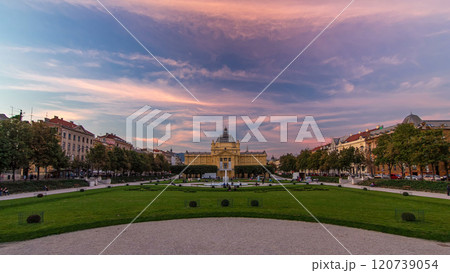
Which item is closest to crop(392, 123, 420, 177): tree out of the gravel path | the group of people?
the gravel path

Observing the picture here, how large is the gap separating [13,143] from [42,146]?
6957 mm

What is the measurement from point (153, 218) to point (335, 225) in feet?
38.5

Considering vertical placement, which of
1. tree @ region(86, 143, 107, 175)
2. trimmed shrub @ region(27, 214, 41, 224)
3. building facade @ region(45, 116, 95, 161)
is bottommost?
trimmed shrub @ region(27, 214, 41, 224)

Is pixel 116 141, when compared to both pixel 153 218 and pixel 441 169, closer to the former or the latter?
pixel 153 218

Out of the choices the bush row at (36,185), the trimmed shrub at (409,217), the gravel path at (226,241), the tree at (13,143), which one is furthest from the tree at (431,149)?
the tree at (13,143)

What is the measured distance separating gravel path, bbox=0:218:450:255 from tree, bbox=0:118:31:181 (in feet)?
108

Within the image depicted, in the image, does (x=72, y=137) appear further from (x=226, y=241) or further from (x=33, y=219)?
(x=226, y=241)

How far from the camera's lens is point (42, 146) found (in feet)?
153

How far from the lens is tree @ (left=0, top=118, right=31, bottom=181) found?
3719 centimetres

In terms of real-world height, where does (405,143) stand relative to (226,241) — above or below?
above

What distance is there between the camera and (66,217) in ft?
59.4

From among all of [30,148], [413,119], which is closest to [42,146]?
[30,148]

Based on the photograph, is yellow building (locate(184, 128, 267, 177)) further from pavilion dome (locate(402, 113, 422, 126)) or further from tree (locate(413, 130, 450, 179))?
tree (locate(413, 130, 450, 179))
